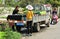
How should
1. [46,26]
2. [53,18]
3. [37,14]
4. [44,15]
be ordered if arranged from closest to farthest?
1. [37,14]
2. [44,15]
3. [46,26]
4. [53,18]

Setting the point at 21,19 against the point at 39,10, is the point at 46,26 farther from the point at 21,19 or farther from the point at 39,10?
the point at 21,19

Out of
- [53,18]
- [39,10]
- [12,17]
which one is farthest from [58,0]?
[12,17]

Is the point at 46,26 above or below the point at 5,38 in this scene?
below

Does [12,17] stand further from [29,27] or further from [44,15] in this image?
[44,15]

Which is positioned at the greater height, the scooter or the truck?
the truck

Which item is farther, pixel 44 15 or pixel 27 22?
pixel 44 15

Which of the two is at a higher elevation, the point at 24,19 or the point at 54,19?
the point at 24,19

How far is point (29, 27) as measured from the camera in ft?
55.2

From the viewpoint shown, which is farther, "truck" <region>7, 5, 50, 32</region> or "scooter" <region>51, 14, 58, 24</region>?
"scooter" <region>51, 14, 58, 24</region>

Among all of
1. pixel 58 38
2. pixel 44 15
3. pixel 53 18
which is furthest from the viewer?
pixel 53 18

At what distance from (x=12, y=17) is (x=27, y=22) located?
122cm

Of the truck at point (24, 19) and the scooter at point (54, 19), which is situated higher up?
the truck at point (24, 19)

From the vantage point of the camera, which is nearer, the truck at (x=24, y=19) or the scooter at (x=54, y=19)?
the truck at (x=24, y=19)

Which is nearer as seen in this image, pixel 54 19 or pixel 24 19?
pixel 24 19
